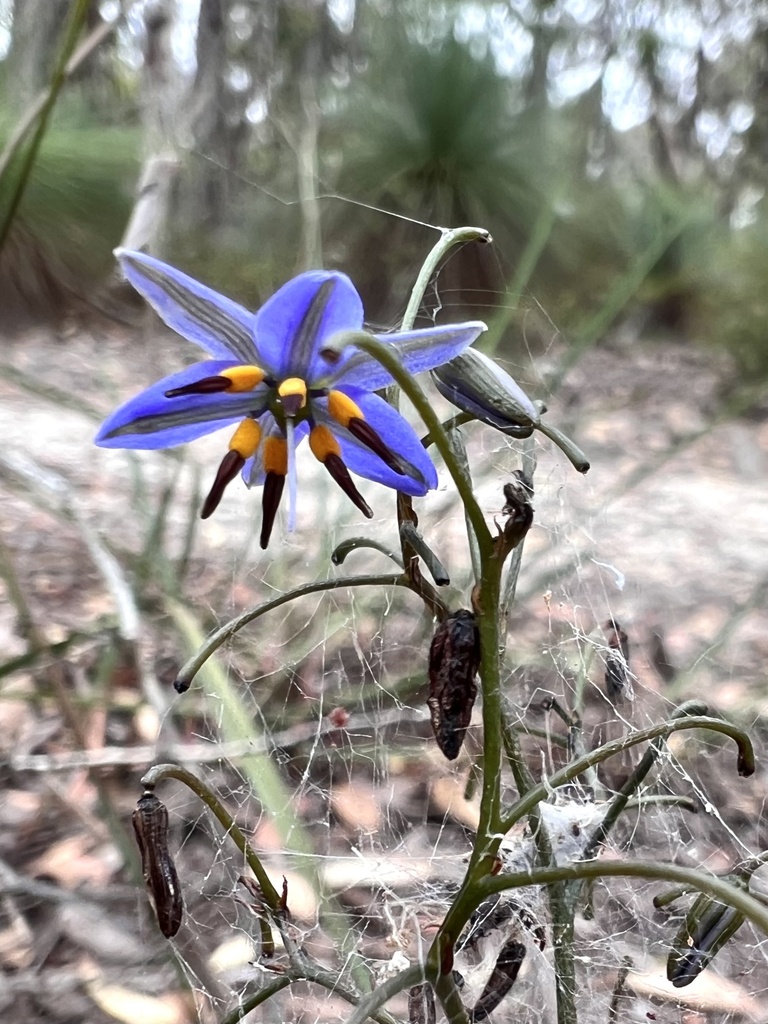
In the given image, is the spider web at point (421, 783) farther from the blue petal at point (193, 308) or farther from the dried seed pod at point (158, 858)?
the blue petal at point (193, 308)

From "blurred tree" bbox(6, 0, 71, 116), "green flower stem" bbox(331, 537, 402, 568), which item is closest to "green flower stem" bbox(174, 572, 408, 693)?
"green flower stem" bbox(331, 537, 402, 568)

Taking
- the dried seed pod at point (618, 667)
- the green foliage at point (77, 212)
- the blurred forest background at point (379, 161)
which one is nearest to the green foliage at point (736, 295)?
the blurred forest background at point (379, 161)

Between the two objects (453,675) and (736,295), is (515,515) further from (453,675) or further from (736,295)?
(736,295)

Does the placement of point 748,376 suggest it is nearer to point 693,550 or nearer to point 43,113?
point 693,550

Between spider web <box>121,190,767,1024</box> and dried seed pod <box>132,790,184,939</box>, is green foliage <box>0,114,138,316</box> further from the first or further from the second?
dried seed pod <box>132,790,184,939</box>

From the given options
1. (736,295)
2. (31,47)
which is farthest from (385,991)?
(736,295)

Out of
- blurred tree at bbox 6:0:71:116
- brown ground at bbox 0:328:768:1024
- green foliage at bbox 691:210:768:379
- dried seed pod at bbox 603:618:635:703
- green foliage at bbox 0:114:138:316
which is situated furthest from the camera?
green foliage at bbox 691:210:768:379
